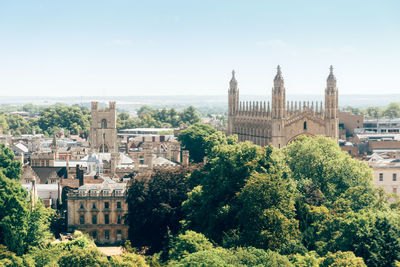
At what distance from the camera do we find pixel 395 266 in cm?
4103

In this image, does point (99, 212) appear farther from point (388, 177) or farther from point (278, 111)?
point (278, 111)

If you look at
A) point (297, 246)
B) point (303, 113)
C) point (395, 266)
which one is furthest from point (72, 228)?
point (303, 113)

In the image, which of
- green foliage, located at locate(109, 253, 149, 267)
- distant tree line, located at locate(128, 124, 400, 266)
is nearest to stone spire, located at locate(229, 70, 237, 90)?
distant tree line, located at locate(128, 124, 400, 266)

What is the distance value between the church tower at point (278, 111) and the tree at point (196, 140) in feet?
34.9

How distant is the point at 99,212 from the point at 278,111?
40476 millimetres

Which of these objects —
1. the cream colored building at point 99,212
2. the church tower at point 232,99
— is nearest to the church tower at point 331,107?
the church tower at point 232,99

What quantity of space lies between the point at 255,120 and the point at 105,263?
69735mm

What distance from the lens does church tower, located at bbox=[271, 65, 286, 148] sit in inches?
3969

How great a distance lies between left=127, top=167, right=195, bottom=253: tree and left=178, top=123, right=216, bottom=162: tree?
43224mm

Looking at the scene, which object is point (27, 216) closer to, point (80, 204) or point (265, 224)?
point (80, 204)

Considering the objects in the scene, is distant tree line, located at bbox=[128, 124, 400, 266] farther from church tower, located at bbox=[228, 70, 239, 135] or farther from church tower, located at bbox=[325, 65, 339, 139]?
church tower, located at bbox=[228, 70, 239, 135]

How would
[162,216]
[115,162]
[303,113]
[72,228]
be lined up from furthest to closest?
[303,113]
[115,162]
[72,228]
[162,216]

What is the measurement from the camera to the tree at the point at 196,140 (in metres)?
108

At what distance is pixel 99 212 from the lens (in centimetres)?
6881
